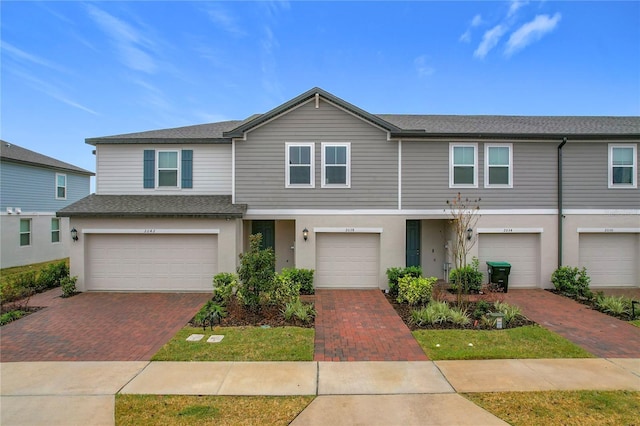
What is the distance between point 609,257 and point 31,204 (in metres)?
28.7

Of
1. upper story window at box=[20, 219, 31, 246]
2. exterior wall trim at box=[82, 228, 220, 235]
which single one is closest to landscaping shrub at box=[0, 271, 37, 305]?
exterior wall trim at box=[82, 228, 220, 235]

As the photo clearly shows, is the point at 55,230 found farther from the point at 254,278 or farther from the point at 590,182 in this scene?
the point at 590,182

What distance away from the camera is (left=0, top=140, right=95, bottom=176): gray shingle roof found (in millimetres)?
17211

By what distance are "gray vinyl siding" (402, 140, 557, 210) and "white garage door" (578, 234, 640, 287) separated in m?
2.27

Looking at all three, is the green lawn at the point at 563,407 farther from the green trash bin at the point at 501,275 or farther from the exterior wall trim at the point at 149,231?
the exterior wall trim at the point at 149,231

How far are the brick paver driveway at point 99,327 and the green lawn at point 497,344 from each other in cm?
598

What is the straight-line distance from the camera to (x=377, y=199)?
463 inches

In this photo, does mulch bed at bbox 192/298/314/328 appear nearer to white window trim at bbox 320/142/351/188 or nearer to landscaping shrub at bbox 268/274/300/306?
landscaping shrub at bbox 268/274/300/306

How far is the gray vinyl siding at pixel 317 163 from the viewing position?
459 inches

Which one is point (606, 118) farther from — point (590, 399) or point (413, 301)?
point (590, 399)

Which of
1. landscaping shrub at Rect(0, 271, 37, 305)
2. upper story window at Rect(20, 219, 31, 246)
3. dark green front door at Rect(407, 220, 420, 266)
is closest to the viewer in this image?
landscaping shrub at Rect(0, 271, 37, 305)

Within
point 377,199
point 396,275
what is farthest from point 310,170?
point 396,275

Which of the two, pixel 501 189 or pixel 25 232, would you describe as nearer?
pixel 501 189

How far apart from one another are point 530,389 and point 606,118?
16.1m
